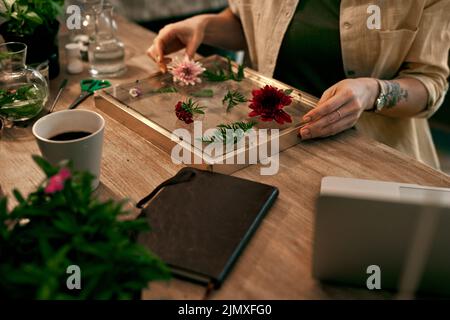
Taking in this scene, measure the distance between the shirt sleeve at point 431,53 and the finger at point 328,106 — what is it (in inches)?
13.1

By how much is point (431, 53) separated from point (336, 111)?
15.8 inches

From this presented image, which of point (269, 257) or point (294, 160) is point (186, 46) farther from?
point (269, 257)


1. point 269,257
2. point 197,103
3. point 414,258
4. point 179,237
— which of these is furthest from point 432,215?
point 197,103

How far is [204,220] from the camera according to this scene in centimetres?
76

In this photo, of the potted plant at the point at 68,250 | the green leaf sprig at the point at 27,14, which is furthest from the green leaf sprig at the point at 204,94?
the potted plant at the point at 68,250

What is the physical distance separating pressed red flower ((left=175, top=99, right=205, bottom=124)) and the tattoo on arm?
471 millimetres

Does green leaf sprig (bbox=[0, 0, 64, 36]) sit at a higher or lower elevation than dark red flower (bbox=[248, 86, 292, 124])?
higher

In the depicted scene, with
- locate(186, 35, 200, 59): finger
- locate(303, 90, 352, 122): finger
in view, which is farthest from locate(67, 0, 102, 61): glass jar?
locate(303, 90, 352, 122): finger

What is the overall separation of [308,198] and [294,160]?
0.12 metres

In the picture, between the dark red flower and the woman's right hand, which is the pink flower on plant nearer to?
the dark red flower

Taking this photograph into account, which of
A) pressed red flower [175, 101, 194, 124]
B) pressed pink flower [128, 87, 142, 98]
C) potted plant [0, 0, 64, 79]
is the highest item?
potted plant [0, 0, 64, 79]

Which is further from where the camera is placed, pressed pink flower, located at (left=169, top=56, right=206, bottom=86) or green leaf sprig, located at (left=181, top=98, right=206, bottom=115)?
pressed pink flower, located at (left=169, top=56, right=206, bottom=86)

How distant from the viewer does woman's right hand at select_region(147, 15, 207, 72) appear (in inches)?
52.0

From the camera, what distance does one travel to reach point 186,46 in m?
1.40
